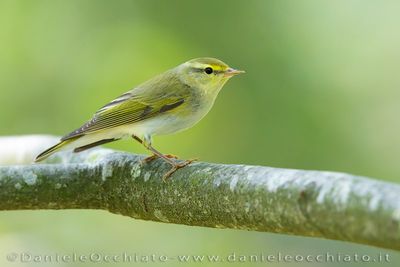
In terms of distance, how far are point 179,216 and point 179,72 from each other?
2282 millimetres

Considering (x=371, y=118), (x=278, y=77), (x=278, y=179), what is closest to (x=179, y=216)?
(x=278, y=179)

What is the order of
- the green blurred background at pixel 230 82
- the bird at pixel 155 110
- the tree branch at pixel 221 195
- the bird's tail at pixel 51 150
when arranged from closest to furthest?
1. the tree branch at pixel 221 195
2. the bird's tail at pixel 51 150
3. the bird at pixel 155 110
4. the green blurred background at pixel 230 82

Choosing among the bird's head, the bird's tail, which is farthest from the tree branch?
the bird's head

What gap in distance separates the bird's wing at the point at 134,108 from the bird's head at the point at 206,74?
0.25m

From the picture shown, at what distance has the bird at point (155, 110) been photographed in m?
4.84

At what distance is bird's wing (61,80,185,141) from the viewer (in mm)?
4885

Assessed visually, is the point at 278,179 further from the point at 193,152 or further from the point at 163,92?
the point at 193,152

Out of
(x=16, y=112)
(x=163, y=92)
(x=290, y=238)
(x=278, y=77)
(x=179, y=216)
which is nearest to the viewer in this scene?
(x=179, y=216)

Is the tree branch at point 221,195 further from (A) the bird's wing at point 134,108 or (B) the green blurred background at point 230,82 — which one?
(B) the green blurred background at point 230,82

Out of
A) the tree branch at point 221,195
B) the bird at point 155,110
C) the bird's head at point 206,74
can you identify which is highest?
the bird's head at point 206,74

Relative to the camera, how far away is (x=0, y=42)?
8297mm

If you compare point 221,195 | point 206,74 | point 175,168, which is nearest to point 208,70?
point 206,74

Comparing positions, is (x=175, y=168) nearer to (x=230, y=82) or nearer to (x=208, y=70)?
(x=208, y=70)

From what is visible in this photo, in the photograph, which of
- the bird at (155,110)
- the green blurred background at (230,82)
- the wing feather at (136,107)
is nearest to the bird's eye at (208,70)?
the bird at (155,110)
